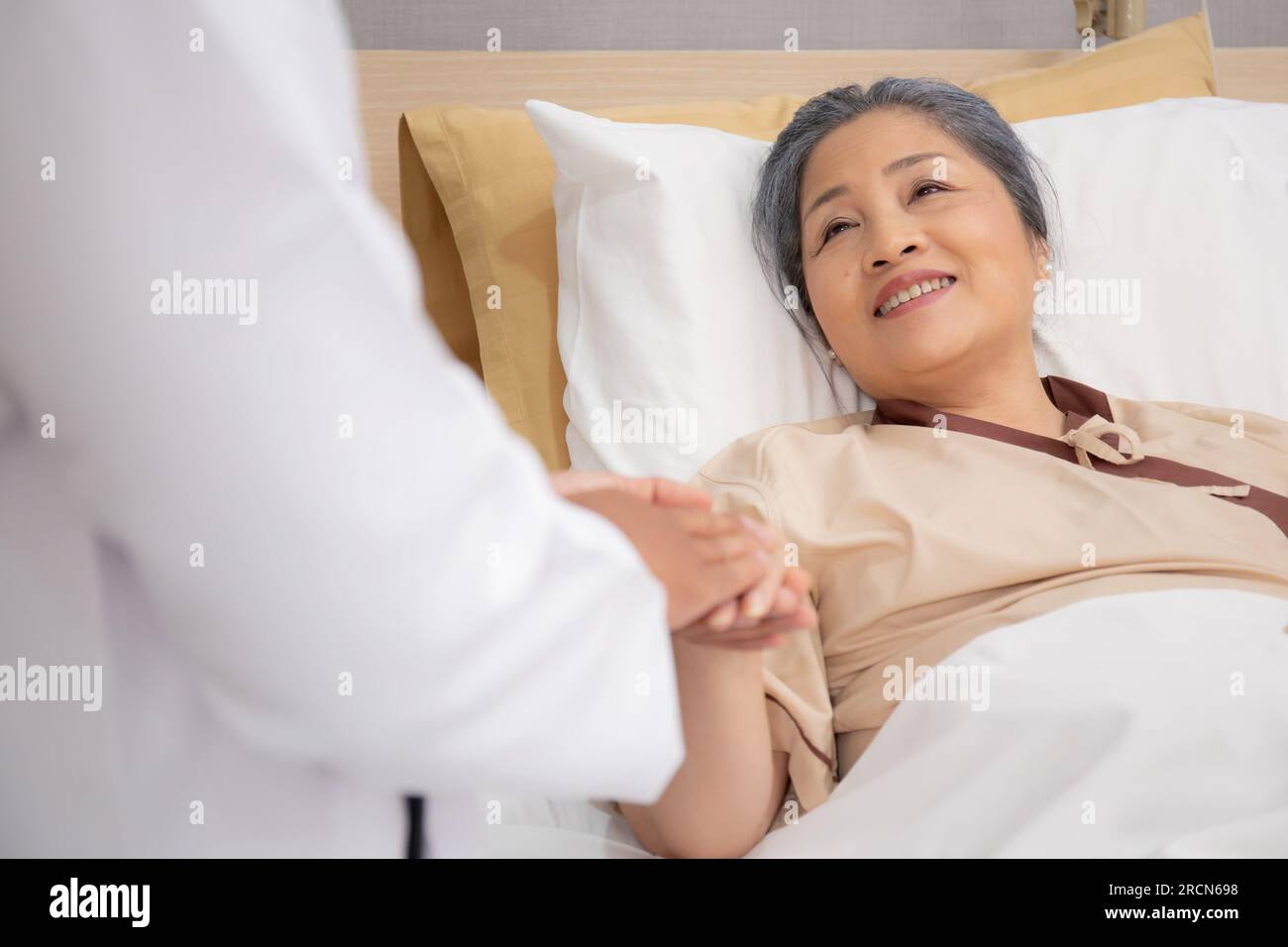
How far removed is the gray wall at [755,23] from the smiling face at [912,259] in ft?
1.94

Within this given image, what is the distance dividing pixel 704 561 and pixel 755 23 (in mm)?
1451

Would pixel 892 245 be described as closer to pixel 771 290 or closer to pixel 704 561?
pixel 771 290

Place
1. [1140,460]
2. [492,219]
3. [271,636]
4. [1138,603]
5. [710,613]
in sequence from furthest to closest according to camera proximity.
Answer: [492,219] → [1140,460] → [1138,603] → [710,613] → [271,636]

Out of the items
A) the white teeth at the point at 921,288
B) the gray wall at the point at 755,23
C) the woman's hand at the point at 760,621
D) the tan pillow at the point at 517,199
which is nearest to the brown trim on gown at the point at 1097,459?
the white teeth at the point at 921,288

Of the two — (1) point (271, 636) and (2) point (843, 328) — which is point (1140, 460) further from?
(1) point (271, 636)

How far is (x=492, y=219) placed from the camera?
56.3 inches

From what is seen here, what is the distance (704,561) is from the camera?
1.94ft

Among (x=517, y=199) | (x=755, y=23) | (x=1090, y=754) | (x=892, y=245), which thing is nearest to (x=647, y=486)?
(x=1090, y=754)

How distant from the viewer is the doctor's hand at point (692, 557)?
591mm

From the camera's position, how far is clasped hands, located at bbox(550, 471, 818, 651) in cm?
59

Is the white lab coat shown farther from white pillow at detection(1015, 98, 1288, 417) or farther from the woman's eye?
white pillow at detection(1015, 98, 1288, 417)

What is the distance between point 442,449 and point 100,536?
0.59 feet

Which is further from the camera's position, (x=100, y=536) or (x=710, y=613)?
(x=710, y=613)

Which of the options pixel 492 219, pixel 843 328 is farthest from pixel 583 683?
→ pixel 492 219
